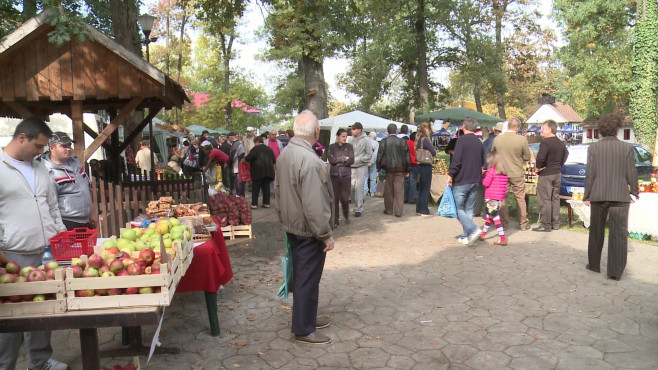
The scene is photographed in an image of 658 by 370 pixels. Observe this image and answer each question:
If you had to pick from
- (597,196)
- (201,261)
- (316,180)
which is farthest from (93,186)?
(597,196)

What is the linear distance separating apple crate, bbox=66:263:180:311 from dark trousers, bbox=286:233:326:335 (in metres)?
1.65

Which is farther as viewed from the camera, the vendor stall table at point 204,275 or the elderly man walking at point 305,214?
the vendor stall table at point 204,275

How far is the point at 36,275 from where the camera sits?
3.19 meters

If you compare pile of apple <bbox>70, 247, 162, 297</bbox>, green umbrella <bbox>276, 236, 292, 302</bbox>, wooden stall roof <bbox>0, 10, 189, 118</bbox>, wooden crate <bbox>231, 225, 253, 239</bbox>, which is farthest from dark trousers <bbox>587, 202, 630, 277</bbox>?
wooden stall roof <bbox>0, 10, 189, 118</bbox>

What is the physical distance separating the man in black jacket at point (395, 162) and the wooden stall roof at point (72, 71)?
5.38m

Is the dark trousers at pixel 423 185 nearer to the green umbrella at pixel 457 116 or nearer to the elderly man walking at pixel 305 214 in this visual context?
the elderly man walking at pixel 305 214

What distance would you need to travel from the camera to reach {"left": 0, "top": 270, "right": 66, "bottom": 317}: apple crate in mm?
3088

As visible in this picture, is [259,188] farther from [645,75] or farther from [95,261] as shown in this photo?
[645,75]

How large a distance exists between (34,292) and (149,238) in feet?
4.42

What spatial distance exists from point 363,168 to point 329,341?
7.45 meters

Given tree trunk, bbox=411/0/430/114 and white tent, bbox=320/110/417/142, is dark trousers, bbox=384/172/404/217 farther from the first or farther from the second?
tree trunk, bbox=411/0/430/114

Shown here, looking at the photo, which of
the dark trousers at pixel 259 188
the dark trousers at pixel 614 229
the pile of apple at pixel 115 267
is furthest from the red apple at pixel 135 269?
the dark trousers at pixel 259 188

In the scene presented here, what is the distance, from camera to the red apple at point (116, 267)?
3.39 metres

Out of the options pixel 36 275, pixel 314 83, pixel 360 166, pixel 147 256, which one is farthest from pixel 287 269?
pixel 314 83
